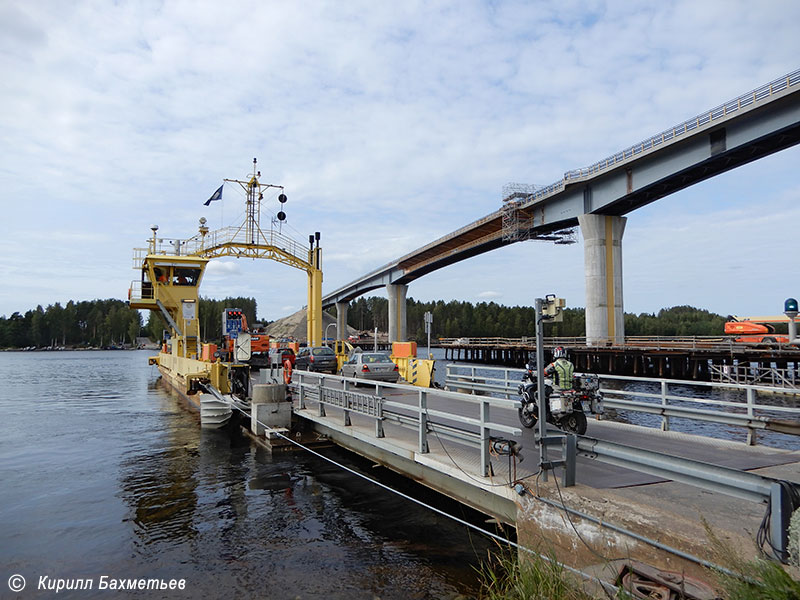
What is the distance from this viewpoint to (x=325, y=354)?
1080 inches

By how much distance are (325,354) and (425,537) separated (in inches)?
781

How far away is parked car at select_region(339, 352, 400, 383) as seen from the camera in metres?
19.8

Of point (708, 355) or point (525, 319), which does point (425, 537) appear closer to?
point (708, 355)

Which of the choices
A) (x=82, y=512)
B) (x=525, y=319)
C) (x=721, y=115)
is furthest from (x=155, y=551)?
(x=525, y=319)

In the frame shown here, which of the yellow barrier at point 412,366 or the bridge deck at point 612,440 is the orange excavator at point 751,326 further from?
the bridge deck at point 612,440

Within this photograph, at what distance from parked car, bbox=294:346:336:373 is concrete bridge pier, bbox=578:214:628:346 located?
877 inches

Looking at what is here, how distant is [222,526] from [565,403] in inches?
247

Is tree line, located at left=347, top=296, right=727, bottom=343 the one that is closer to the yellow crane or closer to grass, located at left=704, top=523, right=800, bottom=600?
the yellow crane

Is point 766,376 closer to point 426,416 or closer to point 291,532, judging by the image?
point 426,416

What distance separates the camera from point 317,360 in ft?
88.1

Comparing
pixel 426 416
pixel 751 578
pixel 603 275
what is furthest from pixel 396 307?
pixel 751 578

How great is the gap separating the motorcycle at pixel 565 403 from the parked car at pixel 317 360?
16.9 metres

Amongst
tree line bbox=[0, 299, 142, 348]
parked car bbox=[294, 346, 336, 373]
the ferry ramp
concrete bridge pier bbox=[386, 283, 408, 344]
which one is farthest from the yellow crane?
tree line bbox=[0, 299, 142, 348]

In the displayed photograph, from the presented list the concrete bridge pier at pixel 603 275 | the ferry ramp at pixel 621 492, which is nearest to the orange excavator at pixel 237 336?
the ferry ramp at pixel 621 492
